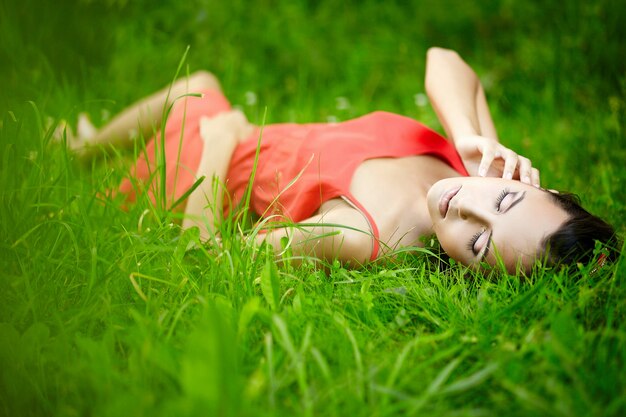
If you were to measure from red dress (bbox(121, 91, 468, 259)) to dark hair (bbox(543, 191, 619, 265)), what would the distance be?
557 mm

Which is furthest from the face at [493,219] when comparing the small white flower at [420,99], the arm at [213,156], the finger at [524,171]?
the small white flower at [420,99]

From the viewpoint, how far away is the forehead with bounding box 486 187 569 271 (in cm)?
189

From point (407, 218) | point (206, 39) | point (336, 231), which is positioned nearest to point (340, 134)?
point (407, 218)

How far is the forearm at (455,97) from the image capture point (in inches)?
96.3

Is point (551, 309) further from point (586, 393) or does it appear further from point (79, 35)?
point (79, 35)

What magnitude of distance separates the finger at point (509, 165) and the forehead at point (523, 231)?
0.16 metres

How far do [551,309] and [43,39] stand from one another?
3.60 metres

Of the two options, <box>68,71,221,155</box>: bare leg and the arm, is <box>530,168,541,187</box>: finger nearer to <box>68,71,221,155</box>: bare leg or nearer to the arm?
the arm

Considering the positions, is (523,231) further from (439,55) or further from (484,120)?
(439,55)

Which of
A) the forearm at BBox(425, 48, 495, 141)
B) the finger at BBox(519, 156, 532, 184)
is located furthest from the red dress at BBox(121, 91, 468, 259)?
the finger at BBox(519, 156, 532, 184)

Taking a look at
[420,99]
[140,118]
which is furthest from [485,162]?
[420,99]

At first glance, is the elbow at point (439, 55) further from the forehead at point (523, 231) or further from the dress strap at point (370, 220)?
the forehead at point (523, 231)

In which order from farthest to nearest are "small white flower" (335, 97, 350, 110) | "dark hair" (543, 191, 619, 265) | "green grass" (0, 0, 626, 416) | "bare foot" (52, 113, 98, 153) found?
1. "small white flower" (335, 97, 350, 110)
2. "bare foot" (52, 113, 98, 153)
3. "dark hair" (543, 191, 619, 265)
4. "green grass" (0, 0, 626, 416)

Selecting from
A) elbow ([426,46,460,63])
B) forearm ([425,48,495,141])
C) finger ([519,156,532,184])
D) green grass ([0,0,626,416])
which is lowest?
green grass ([0,0,626,416])
